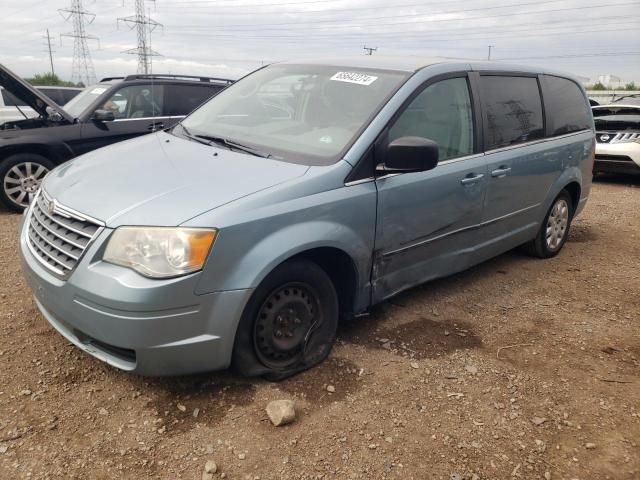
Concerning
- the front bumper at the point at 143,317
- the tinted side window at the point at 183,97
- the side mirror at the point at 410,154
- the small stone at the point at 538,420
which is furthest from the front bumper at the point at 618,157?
the front bumper at the point at 143,317

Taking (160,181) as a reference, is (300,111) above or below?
above

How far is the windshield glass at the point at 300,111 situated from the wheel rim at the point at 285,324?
29.0 inches

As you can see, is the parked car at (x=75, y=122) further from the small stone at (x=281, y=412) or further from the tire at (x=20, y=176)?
the small stone at (x=281, y=412)

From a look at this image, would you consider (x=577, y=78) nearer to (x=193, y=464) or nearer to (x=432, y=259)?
(x=432, y=259)

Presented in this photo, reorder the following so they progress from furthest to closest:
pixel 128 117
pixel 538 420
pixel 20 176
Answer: pixel 128 117
pixel 20 176
pixel 538 420

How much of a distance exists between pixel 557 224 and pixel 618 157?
546 centimetres

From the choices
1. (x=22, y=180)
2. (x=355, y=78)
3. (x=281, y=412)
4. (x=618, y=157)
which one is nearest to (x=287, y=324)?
(x=281, y=412)

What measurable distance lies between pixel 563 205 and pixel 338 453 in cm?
380

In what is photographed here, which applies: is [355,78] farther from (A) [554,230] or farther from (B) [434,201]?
(A) [554,230]

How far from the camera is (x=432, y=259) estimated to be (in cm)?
370

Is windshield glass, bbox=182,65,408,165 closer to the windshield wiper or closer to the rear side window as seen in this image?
the windshield wiper

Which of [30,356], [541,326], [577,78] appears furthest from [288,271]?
[577,78]

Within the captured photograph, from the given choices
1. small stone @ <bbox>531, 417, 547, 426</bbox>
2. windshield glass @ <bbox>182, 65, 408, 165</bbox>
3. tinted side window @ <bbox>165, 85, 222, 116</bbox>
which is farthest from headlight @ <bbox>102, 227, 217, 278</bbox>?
tinted side window @ <bbox>165, 85, 222, 116</bbox>

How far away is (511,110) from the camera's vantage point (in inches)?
167
